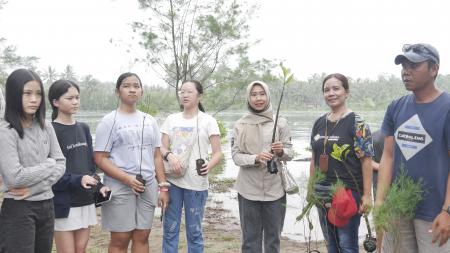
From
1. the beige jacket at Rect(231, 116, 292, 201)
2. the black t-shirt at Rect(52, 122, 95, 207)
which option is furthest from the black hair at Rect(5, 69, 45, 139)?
the beige jacket at Rect(231, 116, 292, 201)

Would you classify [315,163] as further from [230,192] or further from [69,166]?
[230,192]

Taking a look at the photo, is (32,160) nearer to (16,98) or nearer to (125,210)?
(16,98)

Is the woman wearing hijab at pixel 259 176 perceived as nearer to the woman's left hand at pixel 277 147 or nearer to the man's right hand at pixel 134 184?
the woman's left hand at pixel 277 147

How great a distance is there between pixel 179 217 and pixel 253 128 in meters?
0.82

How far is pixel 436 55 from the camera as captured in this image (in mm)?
1979

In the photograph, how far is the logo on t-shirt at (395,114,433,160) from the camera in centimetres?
197

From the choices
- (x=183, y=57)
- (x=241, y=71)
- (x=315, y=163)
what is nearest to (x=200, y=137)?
(x=315, y=163)

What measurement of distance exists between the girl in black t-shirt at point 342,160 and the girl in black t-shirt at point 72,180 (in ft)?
4.45

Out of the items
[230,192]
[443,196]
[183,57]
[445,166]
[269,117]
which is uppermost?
[183,57]

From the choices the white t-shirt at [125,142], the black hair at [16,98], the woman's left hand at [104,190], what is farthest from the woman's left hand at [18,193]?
the white t-shirt at [125,142]

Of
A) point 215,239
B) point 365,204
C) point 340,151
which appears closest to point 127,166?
point 340,151

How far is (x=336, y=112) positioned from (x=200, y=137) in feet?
3.17

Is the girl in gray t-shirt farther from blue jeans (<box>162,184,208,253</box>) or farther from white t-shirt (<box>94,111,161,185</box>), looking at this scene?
blue jeans (<box>162,184,208,253</box>)

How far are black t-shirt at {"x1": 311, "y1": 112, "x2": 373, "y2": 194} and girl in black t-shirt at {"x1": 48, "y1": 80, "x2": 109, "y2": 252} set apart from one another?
1.39m
